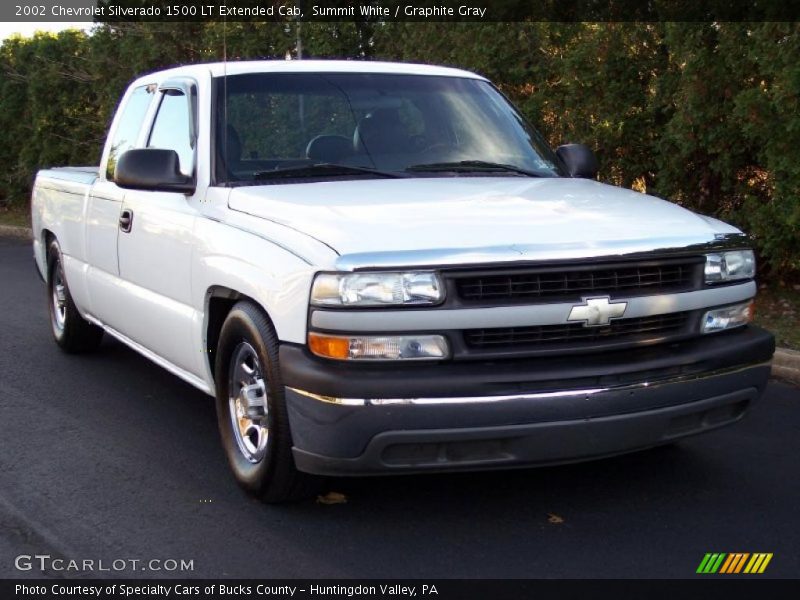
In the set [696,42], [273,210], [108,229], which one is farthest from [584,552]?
[696,42]

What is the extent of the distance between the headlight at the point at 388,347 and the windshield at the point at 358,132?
1337 millimetres

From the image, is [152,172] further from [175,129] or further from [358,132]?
[358,132]

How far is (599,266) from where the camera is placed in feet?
13.4

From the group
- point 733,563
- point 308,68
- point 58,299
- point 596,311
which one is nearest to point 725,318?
point 596,311

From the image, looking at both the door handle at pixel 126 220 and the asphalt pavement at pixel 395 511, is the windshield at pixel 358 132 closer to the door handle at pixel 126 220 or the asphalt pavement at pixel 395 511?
the door handle at pixel 126 220

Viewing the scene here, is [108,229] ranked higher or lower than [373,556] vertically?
higher

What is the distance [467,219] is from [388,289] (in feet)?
1.72

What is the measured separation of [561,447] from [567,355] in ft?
1.14

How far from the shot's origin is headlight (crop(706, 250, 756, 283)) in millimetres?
4441

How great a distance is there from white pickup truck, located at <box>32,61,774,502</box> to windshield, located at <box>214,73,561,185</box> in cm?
1

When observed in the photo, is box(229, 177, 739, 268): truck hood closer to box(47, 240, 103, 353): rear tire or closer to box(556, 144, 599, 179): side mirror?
box(556, 144, 599, 179): side mirror

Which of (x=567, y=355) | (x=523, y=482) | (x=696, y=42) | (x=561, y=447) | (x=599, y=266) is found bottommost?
(x=523, y=482)

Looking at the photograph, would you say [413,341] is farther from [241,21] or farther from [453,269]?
[241,21]

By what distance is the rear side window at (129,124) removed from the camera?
21.2 ft
